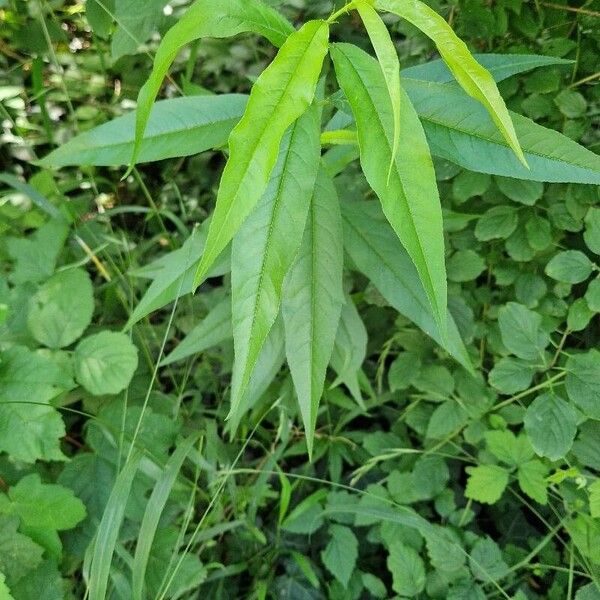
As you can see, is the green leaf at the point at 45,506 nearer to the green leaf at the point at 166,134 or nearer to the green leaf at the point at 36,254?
the green leaf at the point at 36,254

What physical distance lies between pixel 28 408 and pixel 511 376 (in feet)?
2.28

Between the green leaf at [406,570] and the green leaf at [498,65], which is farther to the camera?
Answer: the green leaf at [406,570]

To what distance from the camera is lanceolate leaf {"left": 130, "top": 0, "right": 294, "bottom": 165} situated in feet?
1.84

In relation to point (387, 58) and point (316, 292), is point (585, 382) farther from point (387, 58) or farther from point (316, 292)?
point (387, 58)

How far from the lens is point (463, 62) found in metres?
0.52

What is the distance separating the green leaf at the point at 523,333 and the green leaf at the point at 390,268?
0.32 ft

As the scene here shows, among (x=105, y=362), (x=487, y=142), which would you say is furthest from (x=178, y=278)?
(x=487, y=142)

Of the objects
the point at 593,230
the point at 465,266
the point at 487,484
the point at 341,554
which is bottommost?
the point at 341,554

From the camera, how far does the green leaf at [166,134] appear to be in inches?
29.7

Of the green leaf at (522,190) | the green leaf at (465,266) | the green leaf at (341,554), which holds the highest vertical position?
the green leaf at (522,190)

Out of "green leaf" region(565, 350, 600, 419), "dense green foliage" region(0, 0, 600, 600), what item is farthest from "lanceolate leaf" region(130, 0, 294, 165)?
"green leaf" region(565, 350, 600, 419)

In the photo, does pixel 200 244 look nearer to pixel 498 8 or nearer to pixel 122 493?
pixel 122 493

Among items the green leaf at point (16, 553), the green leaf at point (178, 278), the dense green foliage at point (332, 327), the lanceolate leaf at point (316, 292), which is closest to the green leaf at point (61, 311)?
the dense green foliage at point (332, 327)

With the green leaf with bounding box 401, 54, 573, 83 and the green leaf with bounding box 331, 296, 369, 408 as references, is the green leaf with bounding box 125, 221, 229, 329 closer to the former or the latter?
the green leaf with bounding box 331, 296, 369, 408
